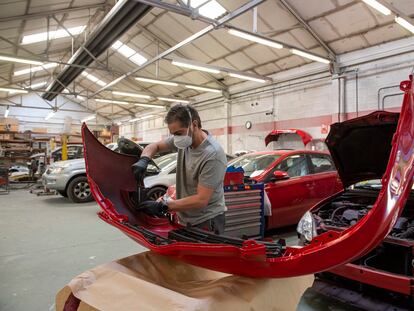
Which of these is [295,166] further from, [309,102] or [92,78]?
[92,78]

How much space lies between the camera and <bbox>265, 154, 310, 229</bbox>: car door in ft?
14.3

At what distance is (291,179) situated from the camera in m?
4.56

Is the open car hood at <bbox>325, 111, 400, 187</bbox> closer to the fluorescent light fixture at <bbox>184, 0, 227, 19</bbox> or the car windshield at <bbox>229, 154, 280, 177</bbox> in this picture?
the car windshield at <bbox>229, 154, 280, 177</bbox>

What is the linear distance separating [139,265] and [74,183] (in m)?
6.39

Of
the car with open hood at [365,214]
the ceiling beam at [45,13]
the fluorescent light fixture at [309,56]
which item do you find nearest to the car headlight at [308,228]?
the car with open hood at [365,214]

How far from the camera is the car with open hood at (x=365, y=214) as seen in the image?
206cm

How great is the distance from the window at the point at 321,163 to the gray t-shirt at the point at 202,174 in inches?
131

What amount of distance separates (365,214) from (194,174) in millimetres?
1383

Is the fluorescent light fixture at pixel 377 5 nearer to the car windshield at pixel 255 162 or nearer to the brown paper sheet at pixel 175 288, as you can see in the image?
the car windshield at pixel 255 162

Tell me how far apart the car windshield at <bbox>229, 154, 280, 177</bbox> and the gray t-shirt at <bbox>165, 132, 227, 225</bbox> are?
265 centimetres

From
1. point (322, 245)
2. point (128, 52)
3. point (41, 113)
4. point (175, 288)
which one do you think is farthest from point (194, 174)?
point (41, 113)

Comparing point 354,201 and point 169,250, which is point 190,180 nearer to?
point 169,250

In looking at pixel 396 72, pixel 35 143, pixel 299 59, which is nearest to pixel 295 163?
pixel 396 72

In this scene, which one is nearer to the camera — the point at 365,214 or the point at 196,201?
the point at 196,201
